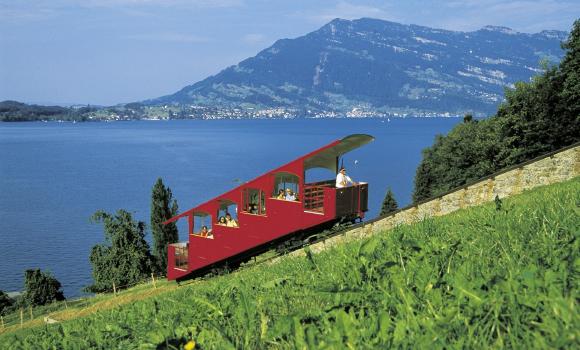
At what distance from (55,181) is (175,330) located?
4868 inches

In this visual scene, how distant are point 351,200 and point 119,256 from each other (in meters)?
33.5

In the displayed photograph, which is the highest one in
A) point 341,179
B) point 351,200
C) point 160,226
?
point 341,179

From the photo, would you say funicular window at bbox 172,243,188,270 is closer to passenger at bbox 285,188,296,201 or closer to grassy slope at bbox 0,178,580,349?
passenger at bbox 285,188,296,201

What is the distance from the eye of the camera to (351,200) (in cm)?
1850

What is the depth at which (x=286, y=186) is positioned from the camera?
62.7 ft

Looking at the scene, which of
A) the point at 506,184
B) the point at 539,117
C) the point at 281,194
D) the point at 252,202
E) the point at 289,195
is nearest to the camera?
the point at 289,195

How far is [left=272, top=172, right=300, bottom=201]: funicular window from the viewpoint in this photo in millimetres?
18547

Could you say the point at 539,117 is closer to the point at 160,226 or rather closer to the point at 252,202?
the point at 252,202

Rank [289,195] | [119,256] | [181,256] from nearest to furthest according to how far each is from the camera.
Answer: [289,195] < [181,256] < [119,256]

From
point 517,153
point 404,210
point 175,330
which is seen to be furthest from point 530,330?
point 517,153

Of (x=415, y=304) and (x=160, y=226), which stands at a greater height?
(x=415, y=304)

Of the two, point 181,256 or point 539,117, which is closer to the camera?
point 181,256

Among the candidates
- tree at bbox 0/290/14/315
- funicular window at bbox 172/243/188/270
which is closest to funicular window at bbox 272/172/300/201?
funicular window at bbox 172/243/188/270

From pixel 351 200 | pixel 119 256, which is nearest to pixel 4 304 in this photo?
pixel 119 256
